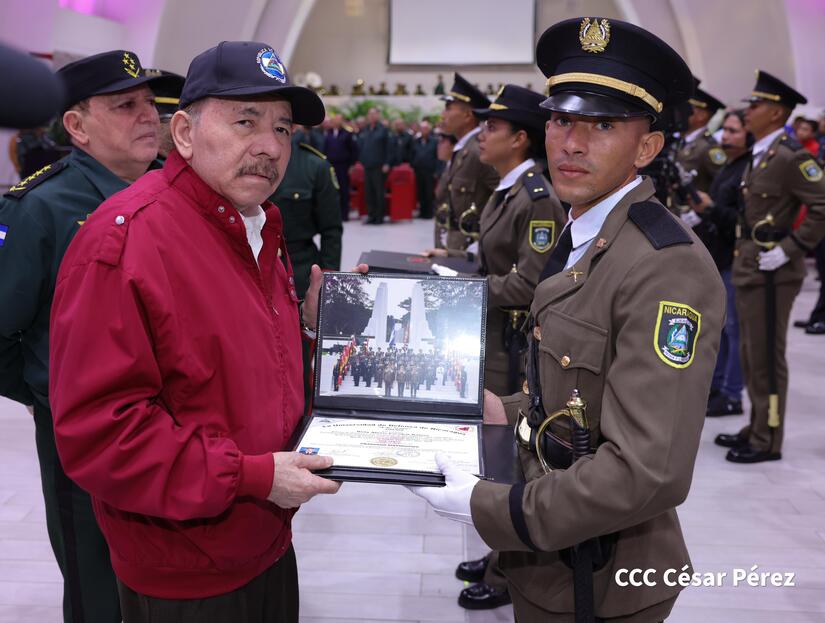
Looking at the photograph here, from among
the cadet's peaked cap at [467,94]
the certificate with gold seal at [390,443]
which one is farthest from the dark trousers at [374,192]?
the certificate with gold seal at [390,443]

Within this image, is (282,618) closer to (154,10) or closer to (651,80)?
(651,80)

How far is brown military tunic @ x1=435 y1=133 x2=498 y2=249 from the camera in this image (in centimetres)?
487

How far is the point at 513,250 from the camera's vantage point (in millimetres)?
3264

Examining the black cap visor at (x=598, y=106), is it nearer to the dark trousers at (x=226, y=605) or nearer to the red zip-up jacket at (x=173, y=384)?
the red zip-up jacket at (x=173, y=384)

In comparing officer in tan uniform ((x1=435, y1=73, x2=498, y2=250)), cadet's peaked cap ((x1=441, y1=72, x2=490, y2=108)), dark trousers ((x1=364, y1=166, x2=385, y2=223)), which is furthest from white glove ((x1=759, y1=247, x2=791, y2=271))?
dark trousers ((x1=364, y1=166, x2=385, y2=223))

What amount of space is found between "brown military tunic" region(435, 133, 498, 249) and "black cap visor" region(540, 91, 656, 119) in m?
3.35

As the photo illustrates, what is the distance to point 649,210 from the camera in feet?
4.68

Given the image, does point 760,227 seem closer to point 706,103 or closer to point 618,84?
point 706,103

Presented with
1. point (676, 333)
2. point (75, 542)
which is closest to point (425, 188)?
point (75, 542)

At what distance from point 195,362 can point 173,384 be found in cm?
6

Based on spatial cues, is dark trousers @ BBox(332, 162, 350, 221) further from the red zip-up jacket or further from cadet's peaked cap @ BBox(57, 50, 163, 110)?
the red zip-up jacket

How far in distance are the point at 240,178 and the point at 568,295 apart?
0.66 meters

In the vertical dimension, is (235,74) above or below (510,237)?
above

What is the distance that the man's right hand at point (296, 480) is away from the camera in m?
1.41
